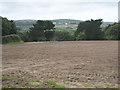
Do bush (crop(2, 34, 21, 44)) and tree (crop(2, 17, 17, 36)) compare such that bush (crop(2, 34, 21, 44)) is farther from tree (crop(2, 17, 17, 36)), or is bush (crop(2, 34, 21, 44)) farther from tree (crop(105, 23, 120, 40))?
tree (crop(105, 23, 120, 40))

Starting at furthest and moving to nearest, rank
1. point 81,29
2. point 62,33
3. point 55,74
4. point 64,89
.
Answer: point 62,33 < point 81,29 < point 55,74 < point 64,89

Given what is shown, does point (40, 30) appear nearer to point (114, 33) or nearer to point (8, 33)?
point (8, 33)

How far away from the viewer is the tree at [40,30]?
33812 mm

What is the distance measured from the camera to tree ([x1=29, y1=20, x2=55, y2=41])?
111 ft

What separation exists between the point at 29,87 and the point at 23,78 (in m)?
0.94

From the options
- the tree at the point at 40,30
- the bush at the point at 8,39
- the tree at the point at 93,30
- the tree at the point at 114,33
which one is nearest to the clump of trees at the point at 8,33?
the bush at the point at 8,39

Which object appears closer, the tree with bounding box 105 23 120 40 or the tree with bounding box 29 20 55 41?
the tree with bounding box 29 20 55 41

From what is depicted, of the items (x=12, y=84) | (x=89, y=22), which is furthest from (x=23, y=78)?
(x=89, y=22)

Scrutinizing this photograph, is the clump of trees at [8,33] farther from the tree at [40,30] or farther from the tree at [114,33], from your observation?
the tree at [114,33]

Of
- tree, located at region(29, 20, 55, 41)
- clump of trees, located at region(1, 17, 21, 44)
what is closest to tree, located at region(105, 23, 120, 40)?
tree, located at region(29, 20, 55, 41)

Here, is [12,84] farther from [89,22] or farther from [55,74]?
[89,22]

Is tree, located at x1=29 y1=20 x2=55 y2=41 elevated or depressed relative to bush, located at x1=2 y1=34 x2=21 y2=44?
elevated

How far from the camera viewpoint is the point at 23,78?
5.48 m

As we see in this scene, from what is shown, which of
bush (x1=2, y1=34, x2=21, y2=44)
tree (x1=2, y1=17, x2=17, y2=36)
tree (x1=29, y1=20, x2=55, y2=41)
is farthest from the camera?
tree (x1=29, y1=20, x2=55, y2=41)
